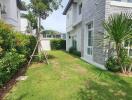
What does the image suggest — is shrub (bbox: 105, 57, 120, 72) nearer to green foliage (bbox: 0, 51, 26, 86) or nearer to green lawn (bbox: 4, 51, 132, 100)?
green lawn (bbox: 4, 51, 132, 100)

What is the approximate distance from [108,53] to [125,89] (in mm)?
3612

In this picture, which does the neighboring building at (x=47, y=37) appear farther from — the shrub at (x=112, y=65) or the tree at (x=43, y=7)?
the shrub at (x=112, y=65)

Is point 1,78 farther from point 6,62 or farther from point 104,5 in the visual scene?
point 104,5

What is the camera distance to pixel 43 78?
7.52 metres

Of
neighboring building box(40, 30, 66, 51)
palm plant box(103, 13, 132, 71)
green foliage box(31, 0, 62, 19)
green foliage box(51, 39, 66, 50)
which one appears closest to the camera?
palm plant box(103, 13, 132, 71)

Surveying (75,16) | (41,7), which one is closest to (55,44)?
(75,16)

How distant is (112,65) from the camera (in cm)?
877

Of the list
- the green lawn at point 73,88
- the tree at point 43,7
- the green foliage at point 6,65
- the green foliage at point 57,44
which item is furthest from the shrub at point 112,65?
the green foliage at point 57,44

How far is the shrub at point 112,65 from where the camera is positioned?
28.6ft

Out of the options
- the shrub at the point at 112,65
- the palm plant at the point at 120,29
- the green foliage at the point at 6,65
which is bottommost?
the shrub at the point at 112,65

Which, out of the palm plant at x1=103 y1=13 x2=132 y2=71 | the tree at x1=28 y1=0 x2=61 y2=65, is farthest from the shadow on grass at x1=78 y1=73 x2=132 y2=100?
the tree at x1=28 y1=0 x2=61 y2=65

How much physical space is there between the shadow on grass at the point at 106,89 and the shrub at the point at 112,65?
4.26 feet

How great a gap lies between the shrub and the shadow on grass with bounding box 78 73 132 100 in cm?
130

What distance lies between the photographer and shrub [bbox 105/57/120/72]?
28.6 ft
